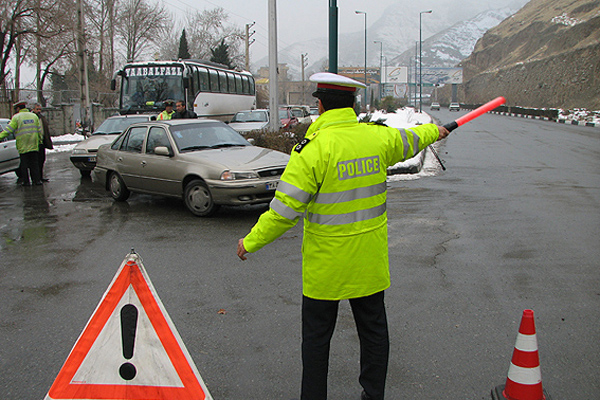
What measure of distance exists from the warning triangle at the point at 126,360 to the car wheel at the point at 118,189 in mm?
8057

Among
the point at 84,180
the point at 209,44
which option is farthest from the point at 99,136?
the point at 209,44

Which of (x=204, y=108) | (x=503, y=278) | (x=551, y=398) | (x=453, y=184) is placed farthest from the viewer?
(x=204, y=108)

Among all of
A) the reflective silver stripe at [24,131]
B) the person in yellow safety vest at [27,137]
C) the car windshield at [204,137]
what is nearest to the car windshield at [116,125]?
the person in yellow safety vest at [27,137]

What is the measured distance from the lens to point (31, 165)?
12.9 meters

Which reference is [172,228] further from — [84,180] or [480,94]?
[480,94]

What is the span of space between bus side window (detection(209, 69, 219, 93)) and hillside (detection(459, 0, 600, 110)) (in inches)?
1529

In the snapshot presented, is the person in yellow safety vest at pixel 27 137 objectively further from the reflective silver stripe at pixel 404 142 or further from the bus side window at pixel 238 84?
the bus side window at pixel 238 84

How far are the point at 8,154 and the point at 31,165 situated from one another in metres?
0.95

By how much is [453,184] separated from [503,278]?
6482 millimetres

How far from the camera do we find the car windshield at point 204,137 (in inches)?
383

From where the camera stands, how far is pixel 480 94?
97.2 meters

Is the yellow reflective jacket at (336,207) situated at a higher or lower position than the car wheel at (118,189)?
higher

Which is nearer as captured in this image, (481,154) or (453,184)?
(453,184)

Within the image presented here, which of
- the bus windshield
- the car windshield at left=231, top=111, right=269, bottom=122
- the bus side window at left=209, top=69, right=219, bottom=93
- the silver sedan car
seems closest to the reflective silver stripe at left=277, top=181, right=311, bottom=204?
the silver sedan car
